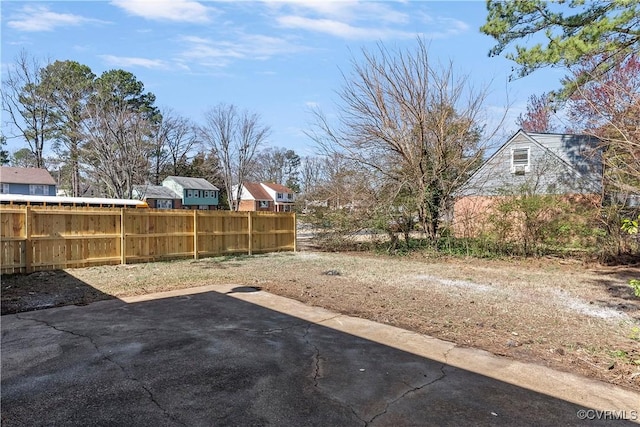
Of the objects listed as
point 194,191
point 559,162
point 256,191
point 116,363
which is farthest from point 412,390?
point 256,191

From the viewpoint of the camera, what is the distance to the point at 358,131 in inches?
521

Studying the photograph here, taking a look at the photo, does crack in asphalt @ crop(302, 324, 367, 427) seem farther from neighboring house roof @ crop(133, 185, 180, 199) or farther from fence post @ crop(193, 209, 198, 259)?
neighboring house roof @ crop(133, 185, 180, 199)

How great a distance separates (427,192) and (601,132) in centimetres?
490

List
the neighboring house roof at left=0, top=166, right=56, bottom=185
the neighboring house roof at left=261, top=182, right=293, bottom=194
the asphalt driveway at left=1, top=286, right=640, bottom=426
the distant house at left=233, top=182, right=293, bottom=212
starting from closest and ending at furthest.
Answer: the asphalt driveway at left=1, top=286, right=640, bottom=426
the neighboring house roof at left=0, top=166, right=56, bottom=185
the distant house at left=233, top=182, right=293, bottom=212
the neighboring house roof at left=261, top=182, right=293, bottom=194

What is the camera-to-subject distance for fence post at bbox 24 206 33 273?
27.4 feet

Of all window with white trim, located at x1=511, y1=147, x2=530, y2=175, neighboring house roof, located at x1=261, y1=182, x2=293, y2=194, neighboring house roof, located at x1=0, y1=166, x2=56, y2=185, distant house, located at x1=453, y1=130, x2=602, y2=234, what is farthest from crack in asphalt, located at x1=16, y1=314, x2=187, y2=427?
neighboring house roof, located at x1=261, y1=182, x2=293, y2=194

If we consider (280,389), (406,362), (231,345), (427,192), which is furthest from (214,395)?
(427,192)

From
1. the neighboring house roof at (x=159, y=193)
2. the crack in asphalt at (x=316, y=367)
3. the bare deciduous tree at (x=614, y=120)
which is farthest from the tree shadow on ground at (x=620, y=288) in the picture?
the neighboring house roof at (x=159, y=193)

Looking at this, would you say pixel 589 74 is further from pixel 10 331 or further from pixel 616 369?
pixel 10 331

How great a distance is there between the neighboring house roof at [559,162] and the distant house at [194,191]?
33515 millimetres

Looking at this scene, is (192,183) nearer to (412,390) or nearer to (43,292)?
(43,292)

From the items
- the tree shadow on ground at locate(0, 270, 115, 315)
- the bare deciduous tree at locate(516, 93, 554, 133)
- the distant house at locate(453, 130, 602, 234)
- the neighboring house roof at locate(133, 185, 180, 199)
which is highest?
the bare deciduous tree at locate(516, 93, 554, 133)

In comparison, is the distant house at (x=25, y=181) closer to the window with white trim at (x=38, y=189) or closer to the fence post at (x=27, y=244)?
the window with white trim at (x=38, y=189)

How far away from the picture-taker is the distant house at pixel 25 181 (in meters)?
31.0
